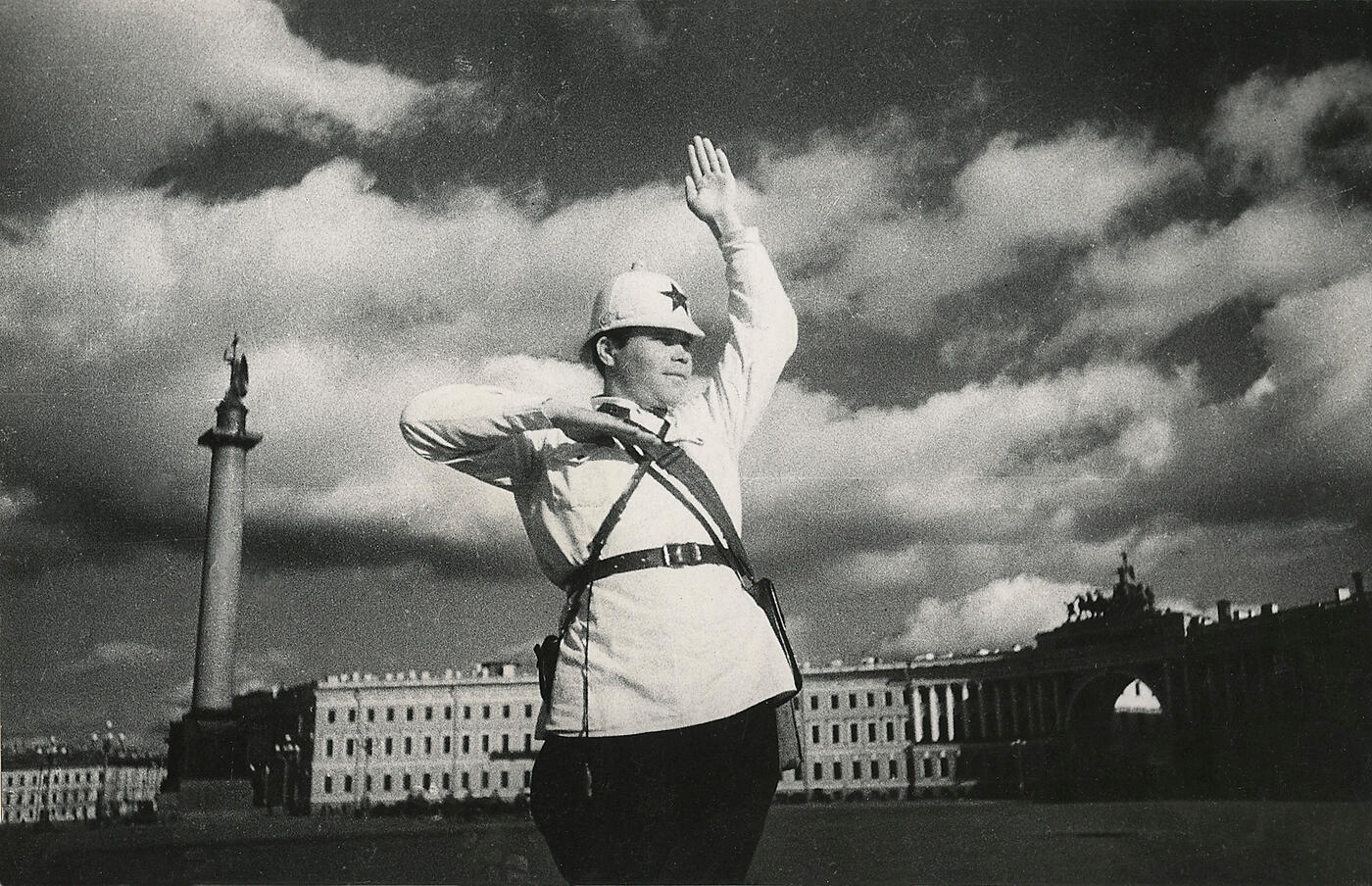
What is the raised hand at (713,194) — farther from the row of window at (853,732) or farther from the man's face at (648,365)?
the row of window at (853,732)

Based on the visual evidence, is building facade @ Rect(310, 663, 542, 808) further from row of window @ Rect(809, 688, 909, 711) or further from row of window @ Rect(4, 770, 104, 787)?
row of window @ Rect(809, 688, 909, 711)

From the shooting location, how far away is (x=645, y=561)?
1.91m

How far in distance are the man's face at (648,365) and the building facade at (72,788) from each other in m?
1.89

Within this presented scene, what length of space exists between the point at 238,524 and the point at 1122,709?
10.9ft

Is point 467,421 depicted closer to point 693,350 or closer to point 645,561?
point 645,561

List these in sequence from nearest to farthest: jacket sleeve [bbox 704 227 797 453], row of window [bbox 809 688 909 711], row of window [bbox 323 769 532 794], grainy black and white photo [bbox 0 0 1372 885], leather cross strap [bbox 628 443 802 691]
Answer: leather cross strap [bbox 628 443 802 691] < jacket sleeve [bbox 704 227 797 453] < grainy black and white photo [bbox 0 0 1372 885] < row of window [bbox 323 769 532 794] < row of window [bbox 809 688 909 711]

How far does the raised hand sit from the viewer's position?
2.16 meters

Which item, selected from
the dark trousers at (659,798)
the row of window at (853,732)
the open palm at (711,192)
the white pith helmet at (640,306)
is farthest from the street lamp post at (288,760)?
the open palm at (711,192)

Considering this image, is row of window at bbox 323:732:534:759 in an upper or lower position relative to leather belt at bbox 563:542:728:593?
lower

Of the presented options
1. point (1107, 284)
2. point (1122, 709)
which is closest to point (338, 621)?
point (1107, 284)

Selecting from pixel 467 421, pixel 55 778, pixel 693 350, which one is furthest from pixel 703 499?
pixel 55 778

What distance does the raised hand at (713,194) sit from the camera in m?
2.16

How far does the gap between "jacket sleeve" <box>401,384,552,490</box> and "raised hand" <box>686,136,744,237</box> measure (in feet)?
1.78

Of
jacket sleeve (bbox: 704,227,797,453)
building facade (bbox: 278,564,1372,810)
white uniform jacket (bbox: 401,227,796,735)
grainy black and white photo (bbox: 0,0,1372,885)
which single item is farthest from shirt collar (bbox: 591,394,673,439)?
building facade (bbox: 278,564,1372,810)
